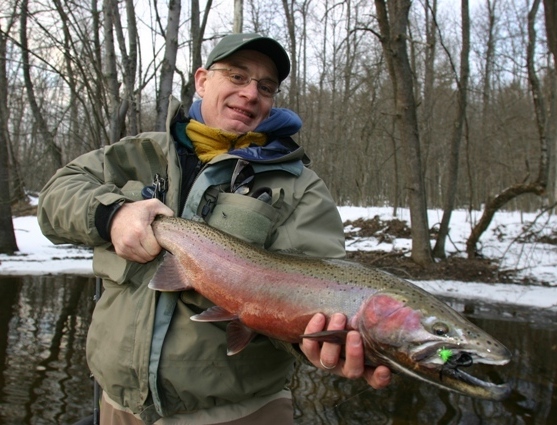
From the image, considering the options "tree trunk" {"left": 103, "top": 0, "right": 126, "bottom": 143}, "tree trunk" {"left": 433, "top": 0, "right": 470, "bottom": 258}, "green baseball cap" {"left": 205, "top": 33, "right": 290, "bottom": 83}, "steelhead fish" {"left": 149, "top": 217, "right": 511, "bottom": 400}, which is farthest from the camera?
"tree trunk" {"left": 433, "top": 0, "right": 470, "bottom": 258}

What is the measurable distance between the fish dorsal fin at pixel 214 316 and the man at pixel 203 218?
9 centimetres

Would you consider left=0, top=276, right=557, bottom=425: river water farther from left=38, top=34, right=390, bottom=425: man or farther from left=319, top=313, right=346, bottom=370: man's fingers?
left=319, top=313, right=346, bottom=370: man's fingers

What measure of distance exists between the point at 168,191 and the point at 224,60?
0.70 metres

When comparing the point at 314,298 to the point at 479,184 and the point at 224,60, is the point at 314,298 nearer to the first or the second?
the point at 224,60

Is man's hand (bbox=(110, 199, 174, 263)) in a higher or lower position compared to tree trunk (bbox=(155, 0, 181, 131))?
lower

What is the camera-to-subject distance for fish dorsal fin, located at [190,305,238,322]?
6.15 feet

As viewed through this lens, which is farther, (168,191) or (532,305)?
(532,305)

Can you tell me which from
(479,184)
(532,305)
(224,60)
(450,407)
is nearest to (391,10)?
(532,305)

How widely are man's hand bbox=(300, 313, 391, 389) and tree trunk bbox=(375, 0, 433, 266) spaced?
9.22m

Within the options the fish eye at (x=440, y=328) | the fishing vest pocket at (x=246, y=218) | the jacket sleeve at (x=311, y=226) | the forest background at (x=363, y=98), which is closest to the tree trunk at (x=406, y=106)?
the forest background at (x=363, y=98)

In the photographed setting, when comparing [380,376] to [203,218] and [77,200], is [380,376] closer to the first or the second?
[203,218]

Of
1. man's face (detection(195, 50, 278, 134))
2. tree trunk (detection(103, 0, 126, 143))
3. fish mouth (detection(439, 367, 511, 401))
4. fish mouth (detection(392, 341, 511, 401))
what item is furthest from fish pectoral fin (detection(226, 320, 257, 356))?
tree trunk (detection(103, 0, 126, 143))

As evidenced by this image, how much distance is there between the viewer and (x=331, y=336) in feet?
→ 5.35

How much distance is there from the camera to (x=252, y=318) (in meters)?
1.88
